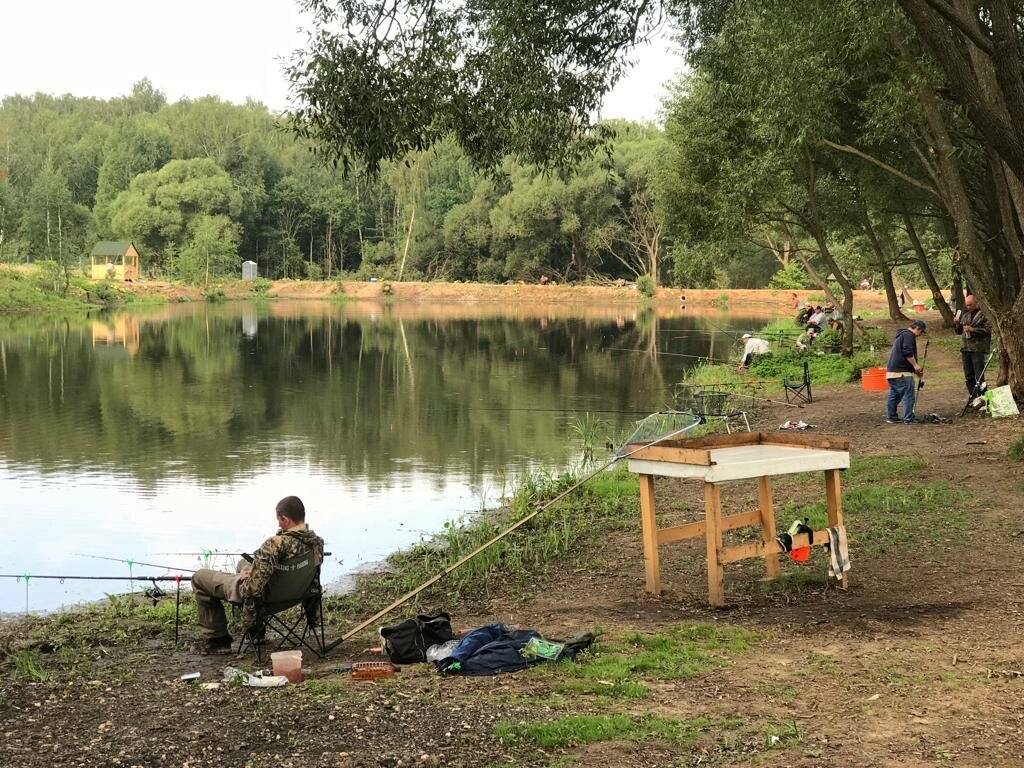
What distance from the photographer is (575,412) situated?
25.5 metres

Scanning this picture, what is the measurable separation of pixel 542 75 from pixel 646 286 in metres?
78.6

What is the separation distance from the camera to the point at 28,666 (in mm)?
7703

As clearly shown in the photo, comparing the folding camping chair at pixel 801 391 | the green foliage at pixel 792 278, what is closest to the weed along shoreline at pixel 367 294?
the green foliage at pixel 792 278

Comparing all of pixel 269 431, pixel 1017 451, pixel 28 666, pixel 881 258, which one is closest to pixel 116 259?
pixel 881 258

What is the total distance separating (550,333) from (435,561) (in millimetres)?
44457

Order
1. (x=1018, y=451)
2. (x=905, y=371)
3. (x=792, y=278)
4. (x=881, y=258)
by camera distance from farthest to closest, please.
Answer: (x=792, y=278) → (x=881, y=258) → (x=905, y=371) → (x=1018, y=451)

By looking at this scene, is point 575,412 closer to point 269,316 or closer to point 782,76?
point 782,76

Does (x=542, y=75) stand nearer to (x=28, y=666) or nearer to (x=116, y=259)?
(x=28, y=666)

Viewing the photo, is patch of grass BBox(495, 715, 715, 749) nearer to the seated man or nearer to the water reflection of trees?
the seated man

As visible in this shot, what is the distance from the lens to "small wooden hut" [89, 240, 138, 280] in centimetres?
9506

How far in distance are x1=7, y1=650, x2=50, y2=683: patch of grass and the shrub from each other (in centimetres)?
8436

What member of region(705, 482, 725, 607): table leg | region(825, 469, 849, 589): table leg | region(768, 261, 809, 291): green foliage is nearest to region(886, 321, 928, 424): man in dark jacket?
region(825, 469, 849, 589): table leg

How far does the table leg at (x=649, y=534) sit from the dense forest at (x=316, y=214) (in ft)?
227

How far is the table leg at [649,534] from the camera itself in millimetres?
8531
